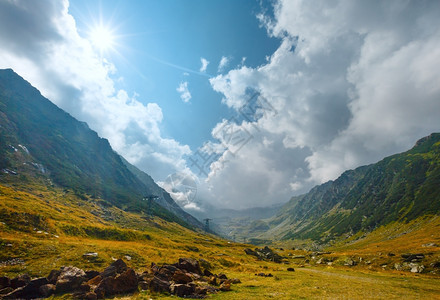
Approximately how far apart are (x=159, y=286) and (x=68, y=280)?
35.4 feet

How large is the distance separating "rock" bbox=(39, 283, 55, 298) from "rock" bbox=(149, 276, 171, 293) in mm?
11002

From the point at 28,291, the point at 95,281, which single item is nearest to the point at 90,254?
the point at 95,281

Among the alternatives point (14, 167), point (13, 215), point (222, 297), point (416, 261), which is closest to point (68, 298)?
point (222, 297)

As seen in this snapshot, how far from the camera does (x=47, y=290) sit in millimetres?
23844

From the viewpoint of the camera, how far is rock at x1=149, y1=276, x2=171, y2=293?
89.7 ft

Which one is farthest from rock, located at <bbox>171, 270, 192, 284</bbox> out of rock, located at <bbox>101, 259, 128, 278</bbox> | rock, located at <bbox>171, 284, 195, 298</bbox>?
rock, located at <bbox>101, 259, 128, 278</bbox>

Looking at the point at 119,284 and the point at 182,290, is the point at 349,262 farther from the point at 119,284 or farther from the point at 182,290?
the point at 119,284

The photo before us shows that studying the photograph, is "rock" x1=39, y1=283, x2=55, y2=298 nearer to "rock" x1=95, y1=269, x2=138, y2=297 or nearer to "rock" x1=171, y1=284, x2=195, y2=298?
"rock" x1=95, y1=269, x2=138, y2=297

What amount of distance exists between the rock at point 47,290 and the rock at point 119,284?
15.8ft

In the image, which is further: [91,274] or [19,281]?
[91,274]

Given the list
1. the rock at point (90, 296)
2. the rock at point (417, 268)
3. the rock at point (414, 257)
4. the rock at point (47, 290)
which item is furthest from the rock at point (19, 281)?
the rock at point (414, 257)

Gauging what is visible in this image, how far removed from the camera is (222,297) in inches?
1040

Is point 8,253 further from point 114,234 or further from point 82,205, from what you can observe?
point 82,205

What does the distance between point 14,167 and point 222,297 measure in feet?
819
